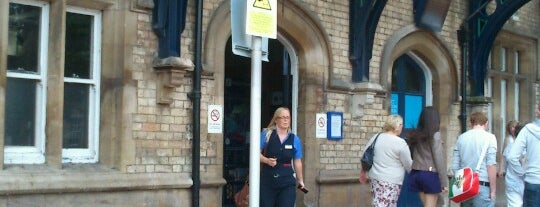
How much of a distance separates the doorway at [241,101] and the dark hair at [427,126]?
3.03 metres

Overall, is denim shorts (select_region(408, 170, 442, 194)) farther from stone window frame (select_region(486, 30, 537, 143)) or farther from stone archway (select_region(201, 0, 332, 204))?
stone window frame (select_region(486, 30, 537, 143))

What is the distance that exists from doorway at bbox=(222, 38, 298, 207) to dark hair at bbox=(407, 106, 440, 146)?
3.03m

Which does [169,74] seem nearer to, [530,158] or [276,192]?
[276,192]

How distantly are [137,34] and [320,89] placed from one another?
3.12 m

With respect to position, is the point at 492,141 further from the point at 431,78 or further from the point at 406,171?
the point at 431,78

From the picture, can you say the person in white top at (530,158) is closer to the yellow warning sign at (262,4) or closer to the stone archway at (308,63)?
the yellow warning sign at (262,4)

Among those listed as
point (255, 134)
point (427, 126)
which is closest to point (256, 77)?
point (255, 134)

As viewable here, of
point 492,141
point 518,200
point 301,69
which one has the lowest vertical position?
point 518,200

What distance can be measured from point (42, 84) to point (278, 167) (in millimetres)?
2600

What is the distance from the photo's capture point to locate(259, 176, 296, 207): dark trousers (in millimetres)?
7823

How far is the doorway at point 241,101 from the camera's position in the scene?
10742 millimetres

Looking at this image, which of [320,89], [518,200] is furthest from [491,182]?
[320,89]

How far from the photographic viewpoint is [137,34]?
27.4 ft

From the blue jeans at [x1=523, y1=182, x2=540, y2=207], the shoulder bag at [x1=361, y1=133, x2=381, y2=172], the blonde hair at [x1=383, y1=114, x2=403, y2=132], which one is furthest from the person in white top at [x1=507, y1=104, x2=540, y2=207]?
the shoulder bag at [x1=361, y1=133, x2=381, y2=172]
